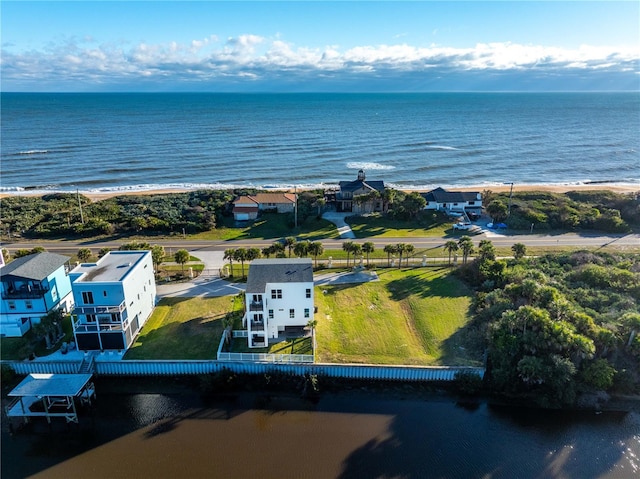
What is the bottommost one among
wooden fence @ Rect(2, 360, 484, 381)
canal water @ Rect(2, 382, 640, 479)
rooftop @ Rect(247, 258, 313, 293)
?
canal water @ Rect(2, 382, 640, 479)

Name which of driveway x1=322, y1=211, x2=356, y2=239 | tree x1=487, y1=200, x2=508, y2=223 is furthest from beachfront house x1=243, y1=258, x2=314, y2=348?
tree x1=487, y1=200, x2=508, y2=223

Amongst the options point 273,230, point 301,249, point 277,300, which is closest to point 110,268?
point 277,300

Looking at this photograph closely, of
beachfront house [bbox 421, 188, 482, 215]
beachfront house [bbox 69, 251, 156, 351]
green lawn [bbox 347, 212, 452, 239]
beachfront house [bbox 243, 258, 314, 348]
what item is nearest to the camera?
beachfront house [bbox 69, 251, 156, 351]

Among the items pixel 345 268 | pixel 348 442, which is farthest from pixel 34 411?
pixel 345 268

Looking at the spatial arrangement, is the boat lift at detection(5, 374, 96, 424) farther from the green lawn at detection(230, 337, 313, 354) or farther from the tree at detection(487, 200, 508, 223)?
the tree at detection(487, 200, 508, 223)

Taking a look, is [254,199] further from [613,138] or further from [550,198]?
[613,138]

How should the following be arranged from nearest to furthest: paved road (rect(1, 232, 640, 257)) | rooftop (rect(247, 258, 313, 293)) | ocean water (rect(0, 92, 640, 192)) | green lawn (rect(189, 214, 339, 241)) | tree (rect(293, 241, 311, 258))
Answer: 1. rooftop (rect(247, 258, 313, 293))
2. tree (rect(293, 241, 311, 258))
3. paved road (rect(1, 232, 640, 257))
4. green lawn (rect(189, 214, 339, 241))
5. ocean water (rect(0, 92, 640, 192))

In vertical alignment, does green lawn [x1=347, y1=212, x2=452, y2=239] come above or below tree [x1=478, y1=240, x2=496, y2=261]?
below
